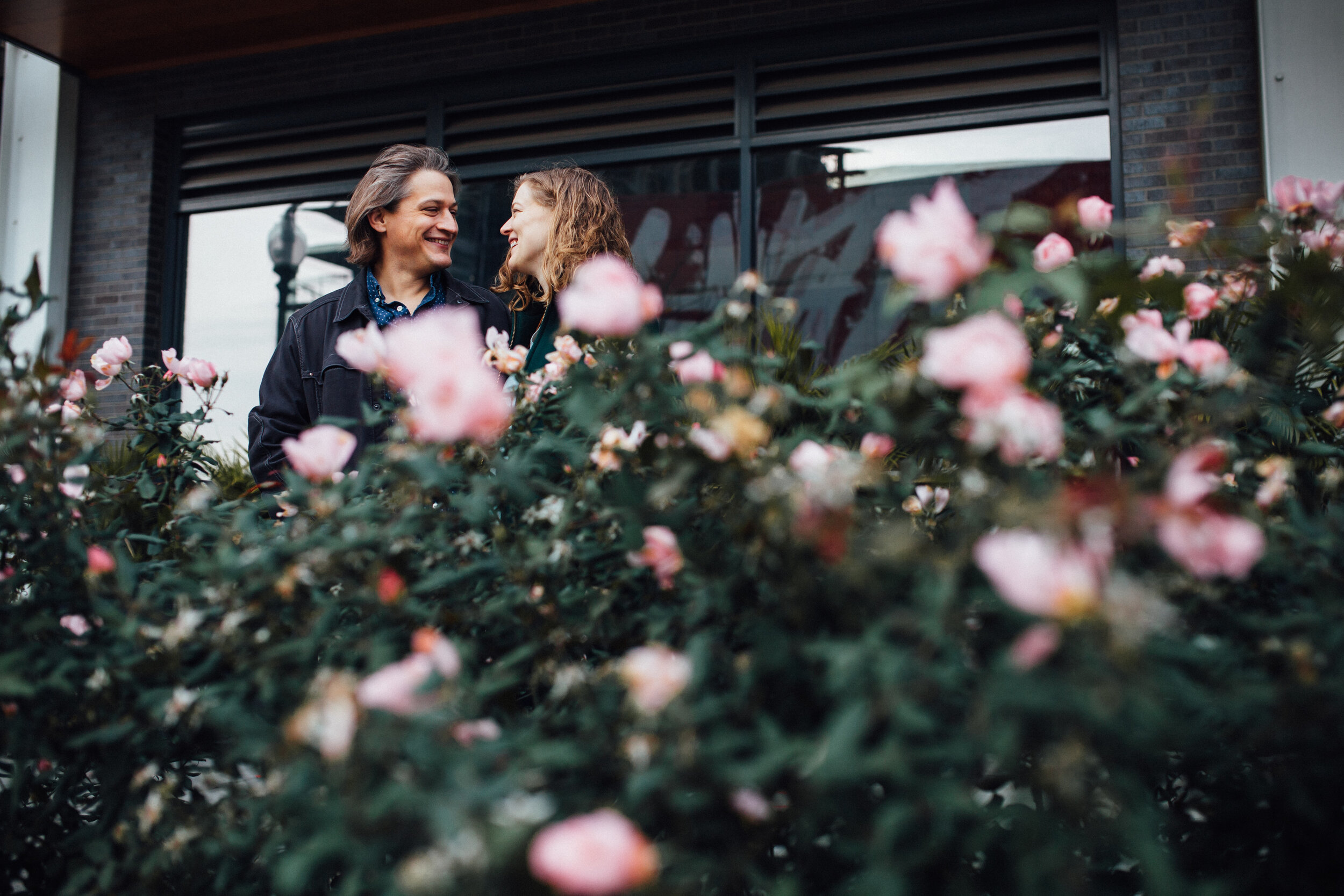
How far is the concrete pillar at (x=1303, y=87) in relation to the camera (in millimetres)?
4086

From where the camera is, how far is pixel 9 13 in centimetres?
531

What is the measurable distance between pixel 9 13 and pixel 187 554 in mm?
5350

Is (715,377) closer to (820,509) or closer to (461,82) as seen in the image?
(820,509)

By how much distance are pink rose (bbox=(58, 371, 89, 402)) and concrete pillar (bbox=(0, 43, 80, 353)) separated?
17.6 ft

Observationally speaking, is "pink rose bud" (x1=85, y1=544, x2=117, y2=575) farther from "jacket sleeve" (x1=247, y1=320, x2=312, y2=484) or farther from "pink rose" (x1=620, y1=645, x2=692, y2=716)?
"jacket sleeve" (x1=247, y1=320, x2=312, y2=484)

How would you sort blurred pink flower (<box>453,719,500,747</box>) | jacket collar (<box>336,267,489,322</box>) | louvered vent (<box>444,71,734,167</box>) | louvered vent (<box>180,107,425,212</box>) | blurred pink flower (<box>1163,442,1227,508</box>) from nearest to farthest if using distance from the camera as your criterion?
blurred pink flower (<box>1163,442,1227,508</box>) < blurred pink flower (<box>453,719,500,747</box>) < jacket collar (<box>336,267,489,322</box>) < louvered vent (<box>444,71,734,167</box>) < louvered vent (<box>180,107,425,212</box>)

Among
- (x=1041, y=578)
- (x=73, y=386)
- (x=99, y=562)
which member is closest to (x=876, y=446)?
(x=1041, y=578)

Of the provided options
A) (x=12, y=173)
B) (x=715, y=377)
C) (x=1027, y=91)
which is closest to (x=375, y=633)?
(x=715, y=377)

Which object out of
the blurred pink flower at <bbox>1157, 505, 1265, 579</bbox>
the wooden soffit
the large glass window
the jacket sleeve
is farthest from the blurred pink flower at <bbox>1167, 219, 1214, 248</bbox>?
the wooden soffit

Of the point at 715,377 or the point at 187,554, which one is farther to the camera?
the point at 187,554

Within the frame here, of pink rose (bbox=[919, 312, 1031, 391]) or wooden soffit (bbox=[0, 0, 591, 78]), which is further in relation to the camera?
wooden soffit (bbox=[0, 0, 591, 78])

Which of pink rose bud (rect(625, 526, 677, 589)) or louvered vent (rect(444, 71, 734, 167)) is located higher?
louvered vent (rect(444, 71, 734, 167))

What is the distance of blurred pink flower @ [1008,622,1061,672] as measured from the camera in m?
0.77

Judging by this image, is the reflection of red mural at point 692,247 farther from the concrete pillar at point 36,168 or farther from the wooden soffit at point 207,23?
the concrete pillar at point 36,168
